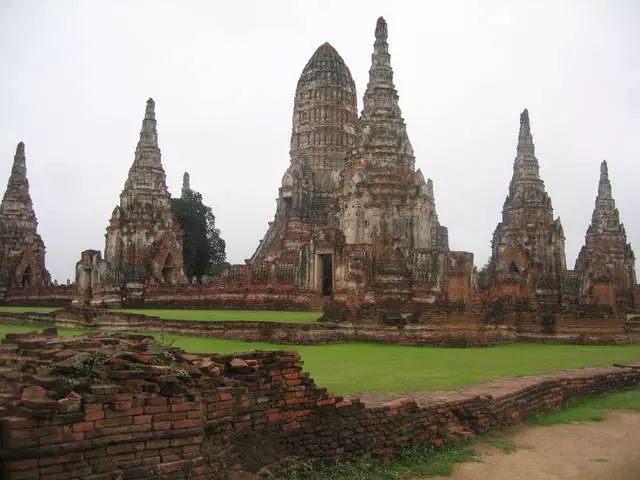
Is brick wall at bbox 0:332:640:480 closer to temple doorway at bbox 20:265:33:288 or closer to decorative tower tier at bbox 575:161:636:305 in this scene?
temple doorway at bbox 20:265:33:288

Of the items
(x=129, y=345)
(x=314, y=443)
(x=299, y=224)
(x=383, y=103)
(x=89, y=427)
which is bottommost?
(x=314, y=443)

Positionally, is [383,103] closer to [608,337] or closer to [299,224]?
[299,224]

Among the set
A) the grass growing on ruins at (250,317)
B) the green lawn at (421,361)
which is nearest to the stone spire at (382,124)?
the grass growing on ruins at (250,317)

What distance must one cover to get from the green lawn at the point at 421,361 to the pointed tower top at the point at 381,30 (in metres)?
18.2

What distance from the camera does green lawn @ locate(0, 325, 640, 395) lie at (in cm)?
986

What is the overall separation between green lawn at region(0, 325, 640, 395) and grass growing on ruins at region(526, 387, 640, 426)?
111 centimetres

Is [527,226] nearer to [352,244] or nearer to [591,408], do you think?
[352,244]

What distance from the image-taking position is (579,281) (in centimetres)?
3525

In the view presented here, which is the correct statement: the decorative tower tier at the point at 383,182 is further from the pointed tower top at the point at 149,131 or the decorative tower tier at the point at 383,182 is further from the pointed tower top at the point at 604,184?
the pointed tower top at the point at 604,184

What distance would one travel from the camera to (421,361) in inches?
517

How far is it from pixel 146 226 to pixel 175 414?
29.1m

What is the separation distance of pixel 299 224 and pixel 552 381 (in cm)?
2856

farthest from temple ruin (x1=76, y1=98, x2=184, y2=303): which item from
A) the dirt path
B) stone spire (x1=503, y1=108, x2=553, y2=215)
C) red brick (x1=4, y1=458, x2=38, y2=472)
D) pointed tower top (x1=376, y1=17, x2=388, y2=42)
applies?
red brick (x1=4, y1=458, x2=38, y2=472)

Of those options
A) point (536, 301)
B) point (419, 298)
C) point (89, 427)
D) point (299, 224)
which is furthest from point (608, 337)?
point (299, 224)
